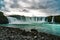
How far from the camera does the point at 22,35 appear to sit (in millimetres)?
3609

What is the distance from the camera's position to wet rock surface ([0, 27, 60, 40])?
348cm

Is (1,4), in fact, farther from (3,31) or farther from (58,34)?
(58,34)

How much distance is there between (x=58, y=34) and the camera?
356cm

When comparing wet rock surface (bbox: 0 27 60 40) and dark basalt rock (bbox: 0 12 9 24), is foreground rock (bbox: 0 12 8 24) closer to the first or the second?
dark basalt rock (bbox: 0 12 9 24)

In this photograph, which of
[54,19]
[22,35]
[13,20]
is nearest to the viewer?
[22,35]

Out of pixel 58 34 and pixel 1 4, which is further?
pixel 1 4

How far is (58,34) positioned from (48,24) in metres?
0.32

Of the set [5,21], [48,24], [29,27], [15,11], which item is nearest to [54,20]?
[48,24]

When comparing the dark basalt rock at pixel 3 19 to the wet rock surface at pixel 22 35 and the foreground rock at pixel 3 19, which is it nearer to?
the foreground rock at pixel 3 19

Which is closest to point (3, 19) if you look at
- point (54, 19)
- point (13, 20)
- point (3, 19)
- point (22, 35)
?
point (3, 19)

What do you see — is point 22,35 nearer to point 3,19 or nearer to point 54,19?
point 3,19

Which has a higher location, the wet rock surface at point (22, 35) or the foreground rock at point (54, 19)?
the foreground rock at point (54, 19)

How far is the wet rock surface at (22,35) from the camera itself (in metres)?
3.48

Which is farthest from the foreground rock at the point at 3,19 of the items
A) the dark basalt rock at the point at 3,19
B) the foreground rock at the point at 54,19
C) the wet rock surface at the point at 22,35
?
the foreground rock at the point at 54,19
